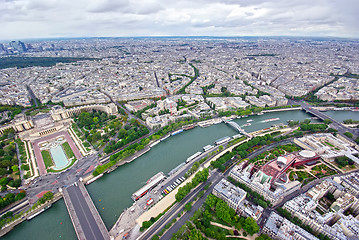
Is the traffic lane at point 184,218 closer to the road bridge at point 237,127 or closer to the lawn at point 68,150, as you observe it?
the road bridge at point 237,127

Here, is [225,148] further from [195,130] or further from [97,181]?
[97,181]

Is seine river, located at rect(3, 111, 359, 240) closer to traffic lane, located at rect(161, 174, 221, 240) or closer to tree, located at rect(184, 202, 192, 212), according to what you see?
traffic lane, located at rect(161, 174, 221, 240)

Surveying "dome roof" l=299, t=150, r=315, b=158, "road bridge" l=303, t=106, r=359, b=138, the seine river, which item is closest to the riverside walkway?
the seine river

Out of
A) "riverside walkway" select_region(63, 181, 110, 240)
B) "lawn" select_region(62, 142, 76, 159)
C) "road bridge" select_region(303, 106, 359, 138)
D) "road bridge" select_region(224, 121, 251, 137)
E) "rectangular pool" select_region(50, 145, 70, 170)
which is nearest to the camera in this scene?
"riverside walkway" select_region(63, 181, 110, 240)

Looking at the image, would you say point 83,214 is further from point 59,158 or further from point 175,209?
point 59,158

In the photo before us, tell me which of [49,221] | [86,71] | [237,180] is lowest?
[49,221]

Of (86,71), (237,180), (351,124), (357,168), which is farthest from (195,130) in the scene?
(86,71)

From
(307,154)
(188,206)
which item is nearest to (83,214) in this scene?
(188,206)
